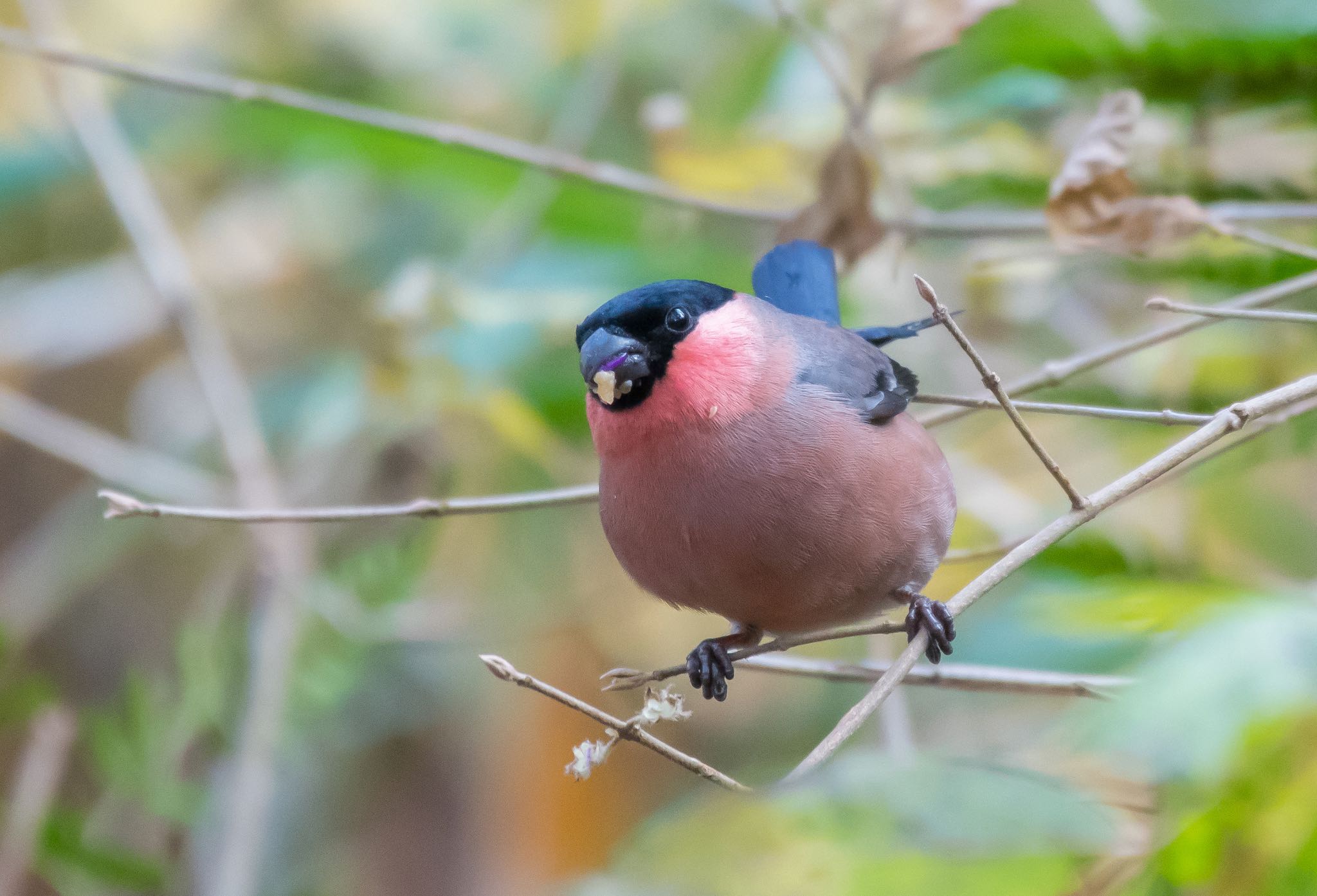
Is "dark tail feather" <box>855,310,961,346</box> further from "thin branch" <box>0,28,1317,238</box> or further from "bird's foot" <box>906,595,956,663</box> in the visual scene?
"bird's foot" <box>906,595,956,663</box>

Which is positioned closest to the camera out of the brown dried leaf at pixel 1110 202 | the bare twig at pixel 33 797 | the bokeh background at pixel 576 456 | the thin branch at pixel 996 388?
the bokeh background at pixel 576 456

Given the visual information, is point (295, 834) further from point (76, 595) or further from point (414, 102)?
point (414, 102)

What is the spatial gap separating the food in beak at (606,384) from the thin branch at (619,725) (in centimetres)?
50

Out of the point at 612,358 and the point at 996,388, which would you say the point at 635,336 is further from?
the point at 996,388

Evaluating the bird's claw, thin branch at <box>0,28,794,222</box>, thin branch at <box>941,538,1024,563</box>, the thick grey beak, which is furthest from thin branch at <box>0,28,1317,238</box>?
the bird's claw

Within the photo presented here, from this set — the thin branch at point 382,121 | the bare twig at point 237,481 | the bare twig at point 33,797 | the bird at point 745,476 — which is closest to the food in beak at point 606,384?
the bird at point 745,476

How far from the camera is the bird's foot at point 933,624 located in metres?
1.62

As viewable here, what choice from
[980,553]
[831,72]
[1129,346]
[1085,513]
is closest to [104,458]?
[831,72]

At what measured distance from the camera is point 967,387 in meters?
3.30

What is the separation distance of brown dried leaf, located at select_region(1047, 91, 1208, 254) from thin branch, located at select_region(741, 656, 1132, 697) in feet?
2.32

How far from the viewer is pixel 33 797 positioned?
250cm

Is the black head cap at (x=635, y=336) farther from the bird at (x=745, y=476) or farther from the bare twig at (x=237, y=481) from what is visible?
the bare twig at (x=237, y=481)

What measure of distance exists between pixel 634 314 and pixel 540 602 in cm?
219

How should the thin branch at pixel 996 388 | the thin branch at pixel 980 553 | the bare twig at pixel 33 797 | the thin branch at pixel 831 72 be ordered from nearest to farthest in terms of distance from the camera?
1. the thin branch at pixel 996 388
2. the thin branch at pixel 980 553
3. the thin branch at pixel 831 72
4. the bare twig at pixel 33 797
